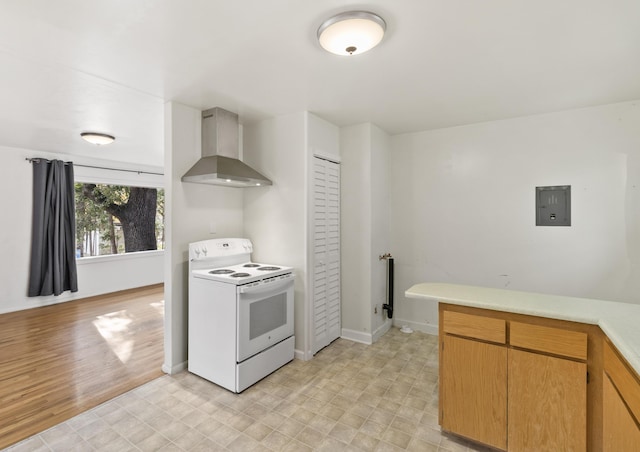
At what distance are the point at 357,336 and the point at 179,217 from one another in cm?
232

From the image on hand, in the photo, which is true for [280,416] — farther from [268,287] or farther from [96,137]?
[96,137]

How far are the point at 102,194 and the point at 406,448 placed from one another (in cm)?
647

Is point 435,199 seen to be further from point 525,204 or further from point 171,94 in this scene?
point 171,94

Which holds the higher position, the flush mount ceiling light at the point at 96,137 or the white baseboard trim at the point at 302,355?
the flush mount ceiling light at the point at 96,137

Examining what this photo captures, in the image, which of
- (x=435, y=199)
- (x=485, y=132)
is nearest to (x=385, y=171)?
(x=435, y=199)

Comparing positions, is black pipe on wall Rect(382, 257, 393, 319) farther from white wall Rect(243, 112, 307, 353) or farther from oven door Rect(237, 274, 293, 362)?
oven door Rect(237, 274, 293, 362)

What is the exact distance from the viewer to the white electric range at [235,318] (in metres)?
2.49

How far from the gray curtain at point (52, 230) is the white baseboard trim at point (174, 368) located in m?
3.55

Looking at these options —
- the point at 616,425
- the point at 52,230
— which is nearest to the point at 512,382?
the point at 616,425

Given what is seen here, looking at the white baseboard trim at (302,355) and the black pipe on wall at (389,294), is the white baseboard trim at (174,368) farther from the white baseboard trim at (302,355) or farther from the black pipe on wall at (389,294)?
the black pipe on wall at (389,294)

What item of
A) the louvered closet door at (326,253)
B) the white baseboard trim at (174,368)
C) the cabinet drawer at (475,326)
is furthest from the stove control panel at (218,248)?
the cabinet drawer at (475,326)

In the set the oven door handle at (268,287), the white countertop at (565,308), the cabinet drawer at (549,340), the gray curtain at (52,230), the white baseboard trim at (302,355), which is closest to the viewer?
the white countertop at (565,308)

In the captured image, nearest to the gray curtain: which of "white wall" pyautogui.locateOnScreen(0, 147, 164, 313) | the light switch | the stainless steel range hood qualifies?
"white wall" pyautogui.locateOnScreen(0, 147, 164, 313)

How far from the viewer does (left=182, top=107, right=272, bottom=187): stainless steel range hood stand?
9.00 feet
